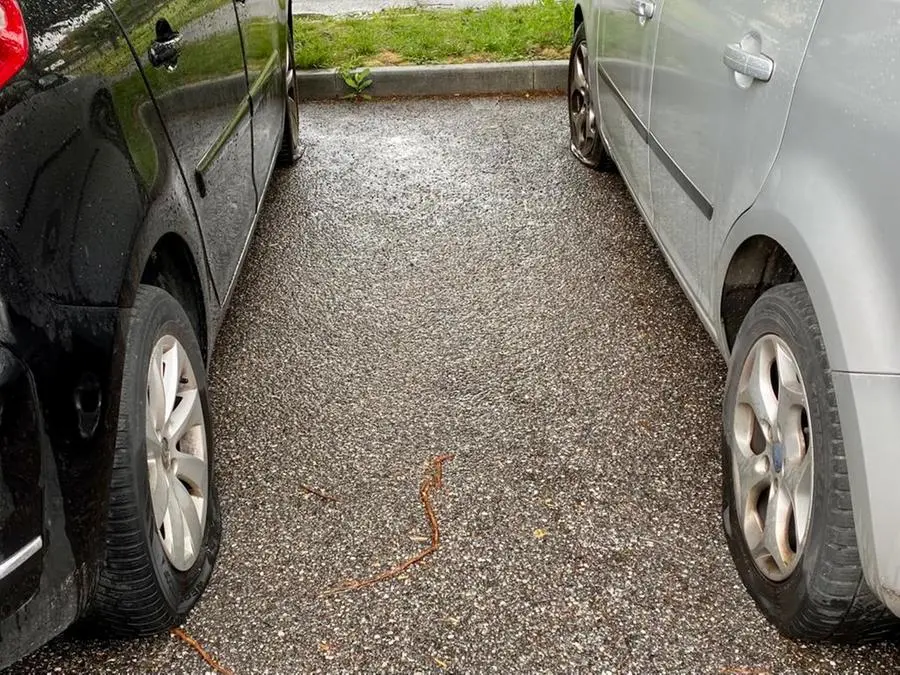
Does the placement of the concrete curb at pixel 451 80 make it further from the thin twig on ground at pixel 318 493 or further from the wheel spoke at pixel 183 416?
the wheel spoke at pixel 183 416

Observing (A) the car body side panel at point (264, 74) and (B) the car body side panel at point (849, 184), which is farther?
(A) the car body side panel at point (264, 74)

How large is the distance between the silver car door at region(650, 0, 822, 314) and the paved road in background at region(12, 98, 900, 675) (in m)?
0.54

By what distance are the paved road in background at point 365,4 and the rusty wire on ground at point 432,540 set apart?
6721 millimetres

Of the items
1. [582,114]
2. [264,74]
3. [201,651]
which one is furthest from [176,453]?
[582,114]

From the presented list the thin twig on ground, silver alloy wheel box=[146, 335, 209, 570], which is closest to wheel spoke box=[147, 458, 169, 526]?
silver alloy wheel box=[146, 335, 209, 570]

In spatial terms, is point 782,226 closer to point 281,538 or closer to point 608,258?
point 281,538

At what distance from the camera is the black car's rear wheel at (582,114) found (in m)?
5.05

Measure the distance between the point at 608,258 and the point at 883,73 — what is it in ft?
8.28

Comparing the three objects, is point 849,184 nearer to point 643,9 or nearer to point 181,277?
point 181,277

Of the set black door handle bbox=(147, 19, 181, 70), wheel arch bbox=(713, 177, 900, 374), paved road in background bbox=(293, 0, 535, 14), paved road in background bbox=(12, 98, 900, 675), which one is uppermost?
black door handle bbox=(147, 19, 181, 70)

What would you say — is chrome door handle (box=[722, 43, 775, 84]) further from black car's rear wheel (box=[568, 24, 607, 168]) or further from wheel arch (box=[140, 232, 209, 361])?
black car's rear wheel (box=[568, 24, 607, 168])

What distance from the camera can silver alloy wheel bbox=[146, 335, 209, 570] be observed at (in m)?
2.06

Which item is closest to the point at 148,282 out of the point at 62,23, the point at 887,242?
the point at 62,23

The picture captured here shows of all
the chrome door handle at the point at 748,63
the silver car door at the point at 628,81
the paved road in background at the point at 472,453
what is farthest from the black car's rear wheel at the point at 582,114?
the chrome door handle at the point at 748,63
